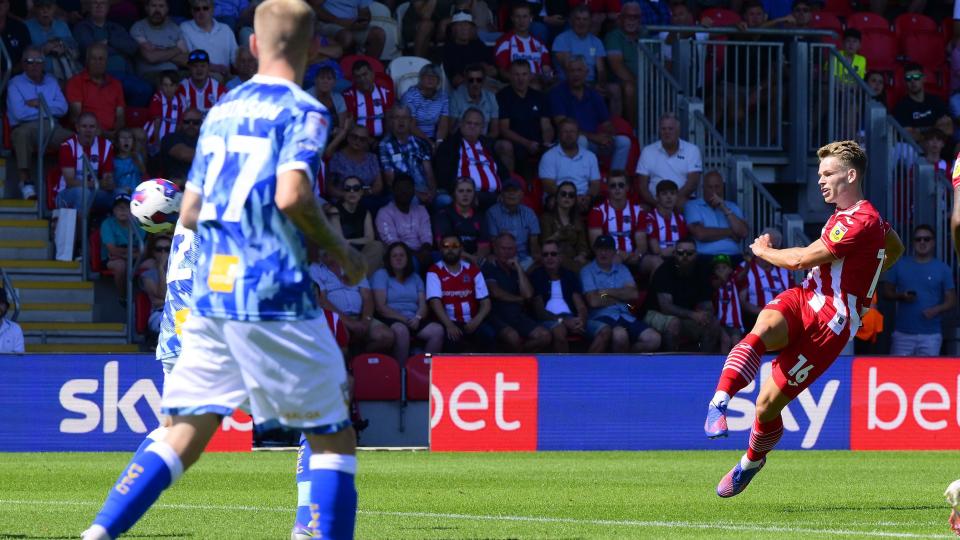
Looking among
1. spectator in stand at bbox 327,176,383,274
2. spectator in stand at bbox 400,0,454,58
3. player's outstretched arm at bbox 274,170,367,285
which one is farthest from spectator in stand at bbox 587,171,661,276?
player's outstretched arm at bbox 274,170,367,285

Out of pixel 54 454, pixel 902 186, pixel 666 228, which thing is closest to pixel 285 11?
pixel 54 454

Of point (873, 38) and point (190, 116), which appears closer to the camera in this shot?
point (190, 116)

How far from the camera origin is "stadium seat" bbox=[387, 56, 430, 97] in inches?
800

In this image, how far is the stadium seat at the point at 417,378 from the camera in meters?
17.3

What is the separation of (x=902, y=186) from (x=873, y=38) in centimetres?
352

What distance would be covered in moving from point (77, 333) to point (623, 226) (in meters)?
6.29

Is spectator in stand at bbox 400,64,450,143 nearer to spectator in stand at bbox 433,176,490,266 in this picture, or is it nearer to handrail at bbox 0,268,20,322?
spectator in stand at bbox 433,176,490,266

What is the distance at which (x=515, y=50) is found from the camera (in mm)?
20828

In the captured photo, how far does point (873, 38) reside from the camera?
23469mm

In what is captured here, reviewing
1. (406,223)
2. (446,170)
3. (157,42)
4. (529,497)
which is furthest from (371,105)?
(529,497)

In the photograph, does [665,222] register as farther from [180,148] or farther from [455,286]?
[180,148]

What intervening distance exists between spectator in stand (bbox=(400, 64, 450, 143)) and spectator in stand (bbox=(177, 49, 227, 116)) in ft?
7.56

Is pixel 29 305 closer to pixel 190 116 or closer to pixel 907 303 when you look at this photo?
pixel 190 116

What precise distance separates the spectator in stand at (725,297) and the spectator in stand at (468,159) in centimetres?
269
